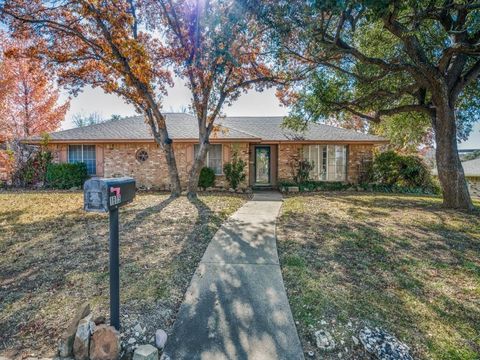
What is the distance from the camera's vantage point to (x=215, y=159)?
1334 cm

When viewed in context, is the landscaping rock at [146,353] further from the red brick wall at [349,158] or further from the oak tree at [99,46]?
the red brick wall at [349,158]

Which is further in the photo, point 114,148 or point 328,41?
point 114,148

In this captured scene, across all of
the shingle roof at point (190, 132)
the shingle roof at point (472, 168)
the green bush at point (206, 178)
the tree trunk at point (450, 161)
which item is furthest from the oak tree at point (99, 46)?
the shingle roof at point (472, 168)

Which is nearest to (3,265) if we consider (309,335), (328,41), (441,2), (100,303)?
(100,303)

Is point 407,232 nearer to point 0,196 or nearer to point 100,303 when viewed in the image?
point 100,303

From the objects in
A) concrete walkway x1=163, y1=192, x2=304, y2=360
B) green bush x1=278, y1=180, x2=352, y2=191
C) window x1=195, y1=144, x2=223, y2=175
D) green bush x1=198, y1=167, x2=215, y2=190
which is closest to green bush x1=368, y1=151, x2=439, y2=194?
green bush x1=278, y1=180, x2=352, y2=191

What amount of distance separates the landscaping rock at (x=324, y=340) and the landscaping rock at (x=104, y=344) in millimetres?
1782

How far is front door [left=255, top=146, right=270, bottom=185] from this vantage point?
14.9 meters

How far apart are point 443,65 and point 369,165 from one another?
6.78 meters

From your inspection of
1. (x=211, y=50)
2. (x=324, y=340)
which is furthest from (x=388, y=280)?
(x=211, y=50)

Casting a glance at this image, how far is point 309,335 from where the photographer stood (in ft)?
8.56

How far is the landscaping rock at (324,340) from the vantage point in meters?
2.46

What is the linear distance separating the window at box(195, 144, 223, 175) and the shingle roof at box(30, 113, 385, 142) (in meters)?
0.72

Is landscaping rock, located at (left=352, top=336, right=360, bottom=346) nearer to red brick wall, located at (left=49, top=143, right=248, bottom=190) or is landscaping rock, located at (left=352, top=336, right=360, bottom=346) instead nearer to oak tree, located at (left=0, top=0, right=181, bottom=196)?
oak tree, located at (left=0, top=0, right=181, bottom=196)
